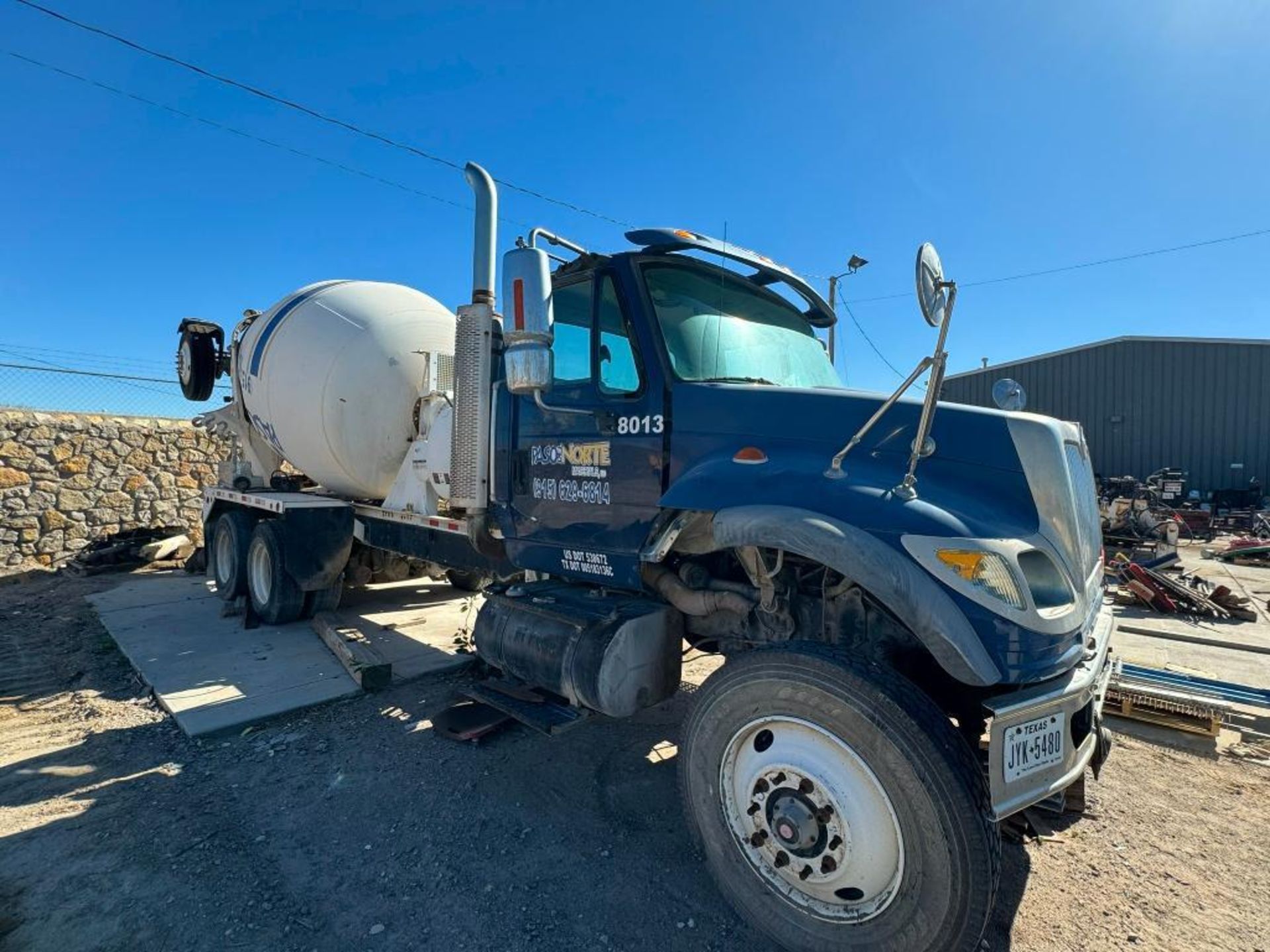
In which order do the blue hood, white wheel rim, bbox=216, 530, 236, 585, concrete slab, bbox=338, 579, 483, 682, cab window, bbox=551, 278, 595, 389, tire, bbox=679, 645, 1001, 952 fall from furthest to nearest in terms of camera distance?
white wheel rim, bbox=216, 530, 236, 585 < concrete slab, bbox=338, 579, 483, 682 < cab window, bbox=551, 278, 595, 389 < the blue hood < tire, bbox=679, 645, 1001, 952

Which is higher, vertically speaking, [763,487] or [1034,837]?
[763,487]

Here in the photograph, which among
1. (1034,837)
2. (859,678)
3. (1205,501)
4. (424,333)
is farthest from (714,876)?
(1205,501)

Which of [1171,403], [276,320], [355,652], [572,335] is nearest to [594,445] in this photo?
[572,335]

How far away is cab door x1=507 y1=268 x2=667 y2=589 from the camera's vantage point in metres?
3.23

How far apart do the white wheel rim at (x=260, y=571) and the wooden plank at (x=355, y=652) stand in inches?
21.9

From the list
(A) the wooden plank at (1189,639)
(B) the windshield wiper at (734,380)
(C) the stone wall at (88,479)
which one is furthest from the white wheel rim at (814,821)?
(C) the stone wall at (88,479)

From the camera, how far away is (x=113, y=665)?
18.6 feet

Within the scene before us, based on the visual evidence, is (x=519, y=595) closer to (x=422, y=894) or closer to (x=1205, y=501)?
(x=422, y=894)

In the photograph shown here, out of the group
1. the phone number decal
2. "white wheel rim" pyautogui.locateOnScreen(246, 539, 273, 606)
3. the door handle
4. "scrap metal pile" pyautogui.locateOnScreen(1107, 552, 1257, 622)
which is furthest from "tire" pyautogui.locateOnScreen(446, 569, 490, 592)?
"scrap metal pile" pyautogui.locateOnScreen(1107, 552, 1257, 622)

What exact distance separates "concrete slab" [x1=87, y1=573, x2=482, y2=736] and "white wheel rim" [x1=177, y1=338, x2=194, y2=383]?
2.67 meters

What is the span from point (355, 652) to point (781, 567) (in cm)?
396

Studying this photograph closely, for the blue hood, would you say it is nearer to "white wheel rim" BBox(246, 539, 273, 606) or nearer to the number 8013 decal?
the number 8013 decal

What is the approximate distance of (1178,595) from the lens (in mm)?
7734

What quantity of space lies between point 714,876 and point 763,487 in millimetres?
1548
